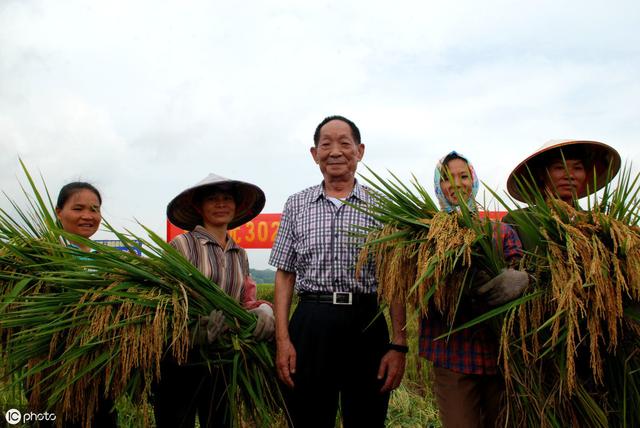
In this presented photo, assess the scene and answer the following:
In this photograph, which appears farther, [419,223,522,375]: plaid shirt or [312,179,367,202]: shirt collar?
[312,179,367,202]: shirt collar

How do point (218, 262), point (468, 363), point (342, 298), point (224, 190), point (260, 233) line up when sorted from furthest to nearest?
point (260, 233)
point (224, 190)
point (218, 262)
point (342, 298)
point (468, 363)

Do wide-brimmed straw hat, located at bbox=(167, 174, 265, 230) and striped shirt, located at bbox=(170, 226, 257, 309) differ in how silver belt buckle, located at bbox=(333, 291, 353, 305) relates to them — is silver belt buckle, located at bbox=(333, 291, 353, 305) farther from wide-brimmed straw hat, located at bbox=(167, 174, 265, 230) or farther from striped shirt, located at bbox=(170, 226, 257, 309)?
wide-brimmed straw hat, located at bbox=(167, 174, 265, 230)

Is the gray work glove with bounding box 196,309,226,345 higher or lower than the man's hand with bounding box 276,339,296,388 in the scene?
higher

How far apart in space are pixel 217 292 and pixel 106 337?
19.1 inches

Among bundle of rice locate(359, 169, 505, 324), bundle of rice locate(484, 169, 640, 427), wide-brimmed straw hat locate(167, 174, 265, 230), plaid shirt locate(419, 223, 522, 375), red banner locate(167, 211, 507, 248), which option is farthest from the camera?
red banner locate(167, 211, 507, 248)

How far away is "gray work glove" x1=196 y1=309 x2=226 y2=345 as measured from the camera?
6.66 feet

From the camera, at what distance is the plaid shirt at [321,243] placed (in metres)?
2.21

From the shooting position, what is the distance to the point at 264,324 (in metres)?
2.20

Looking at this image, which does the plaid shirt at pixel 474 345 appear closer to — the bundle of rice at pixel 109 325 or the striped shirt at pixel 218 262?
the bundle of rice at pixel 109 325

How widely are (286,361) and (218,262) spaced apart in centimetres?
64

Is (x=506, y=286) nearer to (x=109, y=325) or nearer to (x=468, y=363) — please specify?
(x=468, y=363)

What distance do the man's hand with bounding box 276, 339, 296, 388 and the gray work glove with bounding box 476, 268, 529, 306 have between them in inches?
36.4

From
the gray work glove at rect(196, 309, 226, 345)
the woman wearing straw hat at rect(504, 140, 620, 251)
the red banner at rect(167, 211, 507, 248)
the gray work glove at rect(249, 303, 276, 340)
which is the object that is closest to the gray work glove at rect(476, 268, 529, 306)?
the woman wearing straw hat at rect(504, 140, 620, 251)

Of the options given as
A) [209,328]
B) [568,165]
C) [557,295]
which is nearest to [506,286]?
[557,295]
